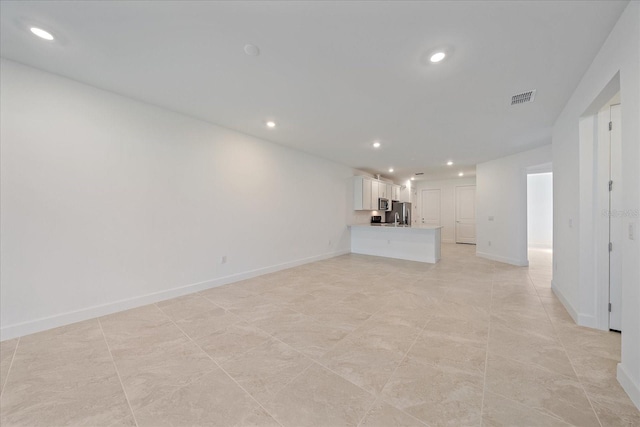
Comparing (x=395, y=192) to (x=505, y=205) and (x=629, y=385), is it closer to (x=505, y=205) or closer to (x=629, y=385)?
(x=505, y=205)

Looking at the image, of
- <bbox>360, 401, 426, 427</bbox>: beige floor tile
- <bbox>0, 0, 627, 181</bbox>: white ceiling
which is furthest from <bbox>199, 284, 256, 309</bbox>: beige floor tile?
<bbox>0, 0, 627, 181</bbox>: white ceiling

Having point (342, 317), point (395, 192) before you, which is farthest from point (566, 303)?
point (395, 192)

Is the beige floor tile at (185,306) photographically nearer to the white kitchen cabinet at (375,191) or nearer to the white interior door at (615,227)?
the white interior door at (615,227)

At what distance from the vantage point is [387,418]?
1.37 m

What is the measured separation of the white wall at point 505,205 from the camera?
5.36 m

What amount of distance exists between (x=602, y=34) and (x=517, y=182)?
4372 mm

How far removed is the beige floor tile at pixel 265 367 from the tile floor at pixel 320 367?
1 centimetres

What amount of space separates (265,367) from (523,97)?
405cm

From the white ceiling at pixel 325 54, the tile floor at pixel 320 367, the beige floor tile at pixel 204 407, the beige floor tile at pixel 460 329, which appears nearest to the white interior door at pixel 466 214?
the white ceiling at pixel 325 54

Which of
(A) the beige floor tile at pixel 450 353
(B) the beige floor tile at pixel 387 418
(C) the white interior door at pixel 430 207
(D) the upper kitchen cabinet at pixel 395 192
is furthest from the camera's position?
(C) the white interior door at pixel 430 207

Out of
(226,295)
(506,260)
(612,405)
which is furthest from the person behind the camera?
(506,260)

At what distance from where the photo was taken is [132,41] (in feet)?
6.45

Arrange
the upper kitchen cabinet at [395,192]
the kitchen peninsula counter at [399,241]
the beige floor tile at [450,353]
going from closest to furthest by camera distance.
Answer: the beige floor tile at [450,353] < the kitchen peninsula counter at [399,241] < the upper kitchen cabinet at [395,192]

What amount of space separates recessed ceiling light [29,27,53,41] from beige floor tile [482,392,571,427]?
420 centimetres
